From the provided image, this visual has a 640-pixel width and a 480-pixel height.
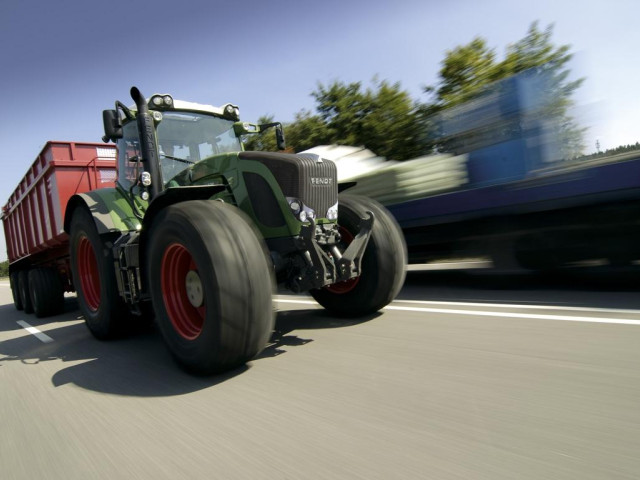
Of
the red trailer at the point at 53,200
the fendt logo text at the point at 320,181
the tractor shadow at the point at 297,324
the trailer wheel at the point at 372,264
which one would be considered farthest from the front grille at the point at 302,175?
the red trailer at the point at 53,200

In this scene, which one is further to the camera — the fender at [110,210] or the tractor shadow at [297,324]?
the fender at [110,210]

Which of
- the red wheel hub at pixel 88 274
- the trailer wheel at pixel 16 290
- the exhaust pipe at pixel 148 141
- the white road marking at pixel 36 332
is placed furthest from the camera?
the trailer wheel at pixel 16 290

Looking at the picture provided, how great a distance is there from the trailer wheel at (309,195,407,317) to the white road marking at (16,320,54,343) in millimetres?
3801

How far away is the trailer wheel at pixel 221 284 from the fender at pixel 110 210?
1.46 m

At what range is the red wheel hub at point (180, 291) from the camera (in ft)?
11.4

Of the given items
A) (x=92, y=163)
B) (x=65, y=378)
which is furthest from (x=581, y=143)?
(x=92, y=163)

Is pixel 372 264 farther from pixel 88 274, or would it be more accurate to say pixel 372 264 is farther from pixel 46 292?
pixel 46 292

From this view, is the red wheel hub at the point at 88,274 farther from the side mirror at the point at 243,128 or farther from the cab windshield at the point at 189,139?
the side mirror at the point at 243,128

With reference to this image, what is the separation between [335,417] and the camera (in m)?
2.39

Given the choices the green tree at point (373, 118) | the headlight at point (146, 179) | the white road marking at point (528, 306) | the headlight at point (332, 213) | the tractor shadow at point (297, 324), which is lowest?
the white road marking at point (528, 306)

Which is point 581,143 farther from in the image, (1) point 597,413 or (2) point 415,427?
(2) point 415,427

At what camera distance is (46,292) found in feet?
25.4

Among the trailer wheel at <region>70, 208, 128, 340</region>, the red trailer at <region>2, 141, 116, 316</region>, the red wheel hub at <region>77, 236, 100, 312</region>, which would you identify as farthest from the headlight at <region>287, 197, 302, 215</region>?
the red trailer at <region>2, 141, 116, 316</region>

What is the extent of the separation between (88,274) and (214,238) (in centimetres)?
322
